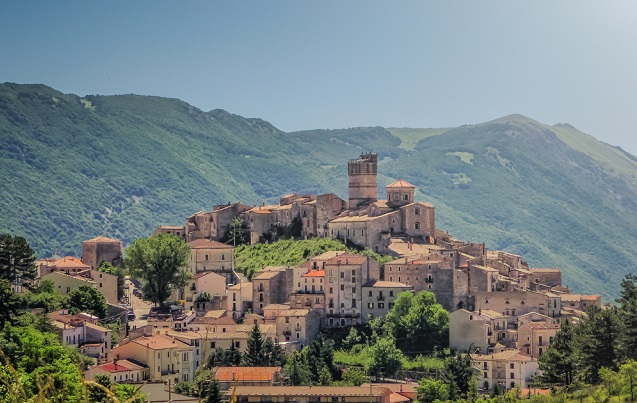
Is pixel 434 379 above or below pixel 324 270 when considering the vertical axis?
below

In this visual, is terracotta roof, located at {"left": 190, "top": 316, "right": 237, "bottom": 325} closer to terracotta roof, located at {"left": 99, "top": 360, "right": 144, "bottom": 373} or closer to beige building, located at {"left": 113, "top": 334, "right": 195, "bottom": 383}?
beige building, located at {"left": 113, "top": 334, "right": 195, "bottom": 383}

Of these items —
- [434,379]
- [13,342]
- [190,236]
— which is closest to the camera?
[13,342]

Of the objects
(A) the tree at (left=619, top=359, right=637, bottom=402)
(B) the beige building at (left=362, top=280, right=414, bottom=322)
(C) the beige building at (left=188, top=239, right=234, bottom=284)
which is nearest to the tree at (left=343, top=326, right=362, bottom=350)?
(B) the beige building at (left=362, top=280, right=414, bottom=322)

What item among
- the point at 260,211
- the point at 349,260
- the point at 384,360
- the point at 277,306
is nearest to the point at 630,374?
the point at 384,360

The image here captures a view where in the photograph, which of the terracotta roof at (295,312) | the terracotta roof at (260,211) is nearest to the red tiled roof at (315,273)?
the terracotta roof at (295,312)

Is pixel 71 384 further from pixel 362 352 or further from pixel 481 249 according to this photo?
pixel 481 249

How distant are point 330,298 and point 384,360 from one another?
828cm

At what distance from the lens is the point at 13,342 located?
235 feet

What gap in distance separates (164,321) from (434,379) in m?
18.4

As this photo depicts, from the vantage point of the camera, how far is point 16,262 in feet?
310

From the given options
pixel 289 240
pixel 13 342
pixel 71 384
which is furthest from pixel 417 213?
pixel 71 384

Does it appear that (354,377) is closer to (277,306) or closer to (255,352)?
(255,352)

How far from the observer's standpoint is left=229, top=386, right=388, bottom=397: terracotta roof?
8112 cm

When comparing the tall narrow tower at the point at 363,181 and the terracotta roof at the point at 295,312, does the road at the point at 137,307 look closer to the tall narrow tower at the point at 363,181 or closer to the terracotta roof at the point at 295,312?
the terracotta roof at the point at 295,312
